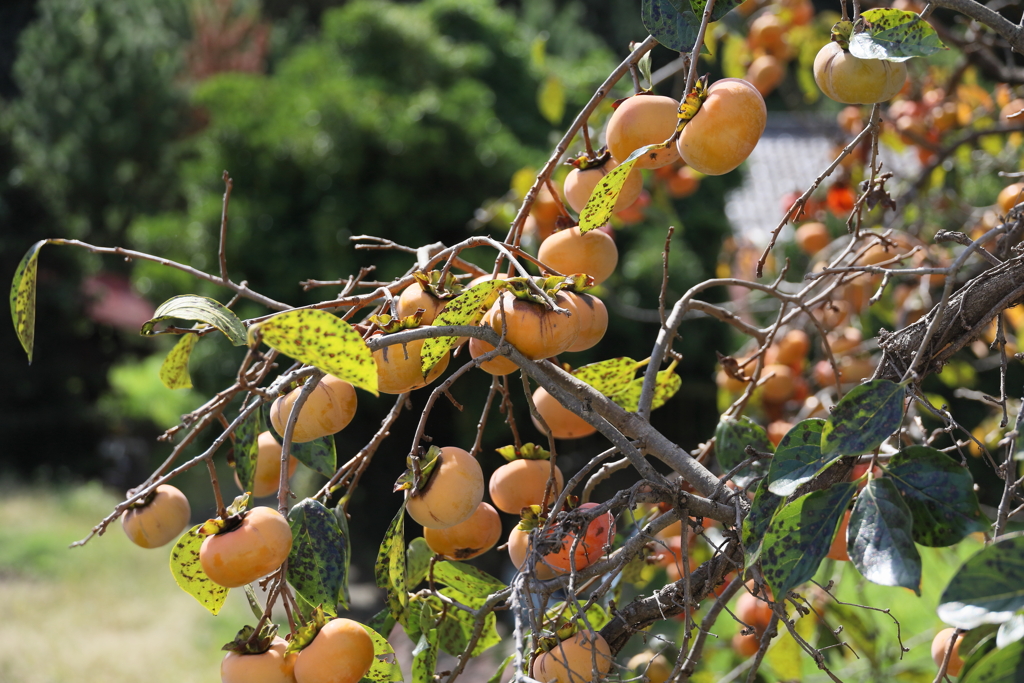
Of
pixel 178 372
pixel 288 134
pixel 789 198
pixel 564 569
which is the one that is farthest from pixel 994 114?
pixel 288 134

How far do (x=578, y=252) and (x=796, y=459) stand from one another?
0.23 meters

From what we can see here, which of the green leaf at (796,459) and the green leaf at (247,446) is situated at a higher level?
the green leaf at (796,459)

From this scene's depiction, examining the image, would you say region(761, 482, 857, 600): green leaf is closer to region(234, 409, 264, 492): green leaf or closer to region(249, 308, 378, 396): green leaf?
region(249, 308, 378, 396): green leaf

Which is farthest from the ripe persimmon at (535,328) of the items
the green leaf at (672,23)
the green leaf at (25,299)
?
the green leaf at (25,299)

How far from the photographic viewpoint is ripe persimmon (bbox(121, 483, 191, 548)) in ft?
2.15

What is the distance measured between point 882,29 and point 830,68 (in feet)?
0.14

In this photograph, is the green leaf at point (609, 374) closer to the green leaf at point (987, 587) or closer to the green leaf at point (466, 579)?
the green leaf at point (466, 579)

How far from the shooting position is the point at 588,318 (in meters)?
0.57

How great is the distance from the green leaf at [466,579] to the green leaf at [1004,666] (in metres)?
0.38

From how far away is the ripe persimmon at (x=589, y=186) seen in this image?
63 centimetres

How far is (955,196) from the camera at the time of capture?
A: 5.21 feet

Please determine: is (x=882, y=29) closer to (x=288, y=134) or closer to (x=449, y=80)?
(x=288, y=134)

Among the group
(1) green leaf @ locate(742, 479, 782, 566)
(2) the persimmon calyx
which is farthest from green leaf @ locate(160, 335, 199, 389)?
(1) green leaf @ locate(742, 479, 782, 566)

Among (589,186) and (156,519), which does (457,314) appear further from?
(156,519)
